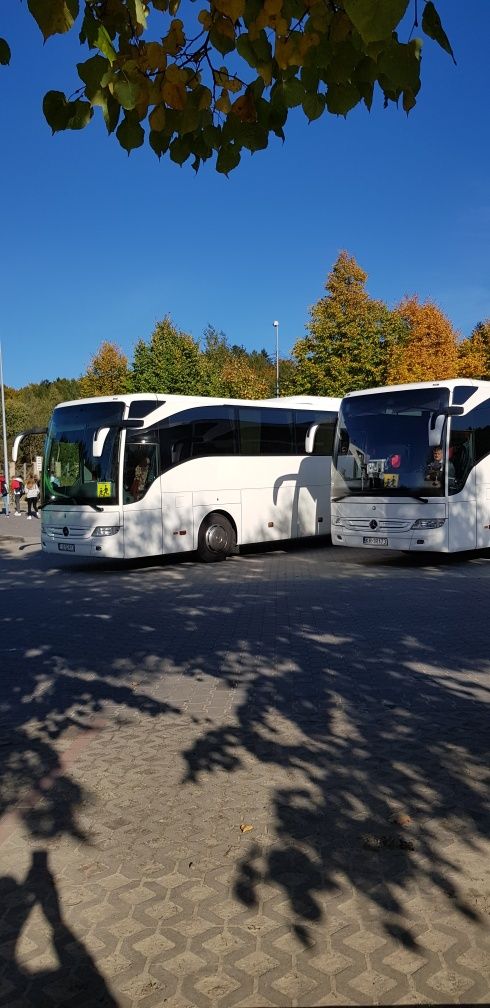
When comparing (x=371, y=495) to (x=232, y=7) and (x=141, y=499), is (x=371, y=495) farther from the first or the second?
(x=232, y=7)

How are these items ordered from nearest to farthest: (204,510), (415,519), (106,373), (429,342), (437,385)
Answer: (415,519)
(437,385)
(204,510)
(429,342)
(106,373)

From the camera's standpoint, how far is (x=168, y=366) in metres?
49.0

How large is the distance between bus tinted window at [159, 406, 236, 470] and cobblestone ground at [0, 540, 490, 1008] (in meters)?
7.54

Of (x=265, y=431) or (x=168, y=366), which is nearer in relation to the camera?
(x=265, y=431)

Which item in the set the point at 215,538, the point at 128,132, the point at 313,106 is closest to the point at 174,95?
the point at 128,132

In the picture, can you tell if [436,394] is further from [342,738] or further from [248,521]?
[342,738]

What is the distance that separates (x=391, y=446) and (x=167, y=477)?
14.0 feet

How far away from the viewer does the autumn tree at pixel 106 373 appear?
6044cm

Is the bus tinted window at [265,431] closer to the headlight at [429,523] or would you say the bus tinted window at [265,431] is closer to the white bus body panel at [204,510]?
the white bus body panel at [204,510]

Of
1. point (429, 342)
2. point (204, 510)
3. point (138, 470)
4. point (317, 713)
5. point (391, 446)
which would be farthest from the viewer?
point (429, 342)

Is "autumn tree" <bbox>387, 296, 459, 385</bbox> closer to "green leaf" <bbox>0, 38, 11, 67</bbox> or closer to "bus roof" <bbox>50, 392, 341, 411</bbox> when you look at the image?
"bus roof" <bbox>50, 392, 341, 411</bbox>

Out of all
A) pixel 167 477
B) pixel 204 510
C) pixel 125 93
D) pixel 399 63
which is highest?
pixel 125 93

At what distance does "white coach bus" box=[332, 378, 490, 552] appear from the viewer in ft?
48.6

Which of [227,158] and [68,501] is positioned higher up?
[227,158]
